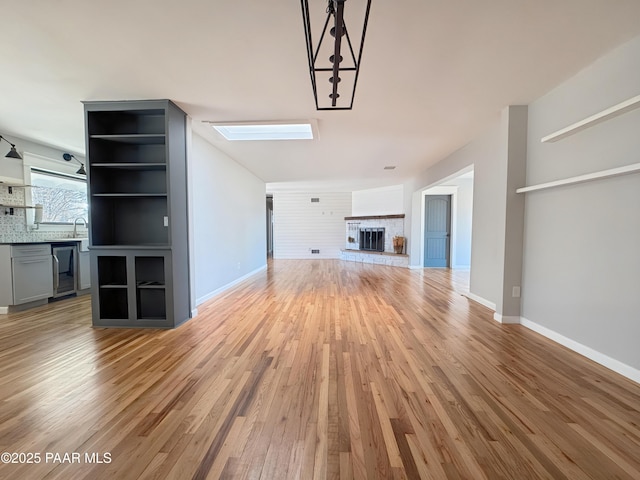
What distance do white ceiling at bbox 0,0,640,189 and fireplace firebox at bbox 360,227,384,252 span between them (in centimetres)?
522

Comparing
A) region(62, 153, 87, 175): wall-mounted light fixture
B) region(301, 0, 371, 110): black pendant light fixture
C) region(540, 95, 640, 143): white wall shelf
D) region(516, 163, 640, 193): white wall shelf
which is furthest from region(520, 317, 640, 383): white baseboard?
region(62, 153, 87, 175): wall-mounted light fixture

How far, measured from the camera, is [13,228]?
153 inches

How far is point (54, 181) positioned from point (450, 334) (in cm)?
653

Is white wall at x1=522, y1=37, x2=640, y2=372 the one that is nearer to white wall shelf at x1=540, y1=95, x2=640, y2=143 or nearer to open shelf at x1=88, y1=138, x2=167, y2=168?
white wall shelf at x1=540, y1=95, x2=640, y2=143

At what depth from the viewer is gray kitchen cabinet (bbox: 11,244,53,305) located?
344 centimetres

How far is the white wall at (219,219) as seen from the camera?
3750 millimetres

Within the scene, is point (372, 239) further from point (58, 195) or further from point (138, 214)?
point (58, 195)

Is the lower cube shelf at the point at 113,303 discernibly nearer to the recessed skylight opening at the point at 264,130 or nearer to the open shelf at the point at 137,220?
the open shelf at the point at 137,220

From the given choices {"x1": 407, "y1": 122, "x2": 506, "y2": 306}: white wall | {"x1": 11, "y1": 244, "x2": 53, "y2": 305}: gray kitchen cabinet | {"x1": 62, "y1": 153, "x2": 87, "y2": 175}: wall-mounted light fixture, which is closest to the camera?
{"x1": 407, "y1": 122, "x2": 506, "y2": 306}: white wall

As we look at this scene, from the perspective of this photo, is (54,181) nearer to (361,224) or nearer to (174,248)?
(174,248)

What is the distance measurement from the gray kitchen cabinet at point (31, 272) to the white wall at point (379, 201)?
25.5 ft

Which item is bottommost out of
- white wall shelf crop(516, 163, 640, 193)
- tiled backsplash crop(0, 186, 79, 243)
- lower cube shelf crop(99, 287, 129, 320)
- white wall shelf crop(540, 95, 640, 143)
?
lower cube shelf crop(99, 287, 129, 320)

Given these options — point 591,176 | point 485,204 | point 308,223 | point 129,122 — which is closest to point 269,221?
point 308,223

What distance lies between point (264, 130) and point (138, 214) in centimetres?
198
